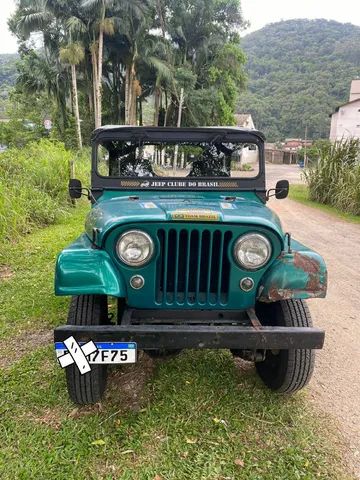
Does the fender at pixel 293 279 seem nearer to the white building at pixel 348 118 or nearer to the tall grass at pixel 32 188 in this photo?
the tall grass at pixel 32 188

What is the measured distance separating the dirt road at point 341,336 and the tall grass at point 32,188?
5011mm

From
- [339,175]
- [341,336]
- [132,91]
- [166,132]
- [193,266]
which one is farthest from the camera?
[132,91]

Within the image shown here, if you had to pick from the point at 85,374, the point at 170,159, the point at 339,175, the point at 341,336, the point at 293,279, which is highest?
the point at 170,159

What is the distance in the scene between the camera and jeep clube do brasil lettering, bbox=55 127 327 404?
8.02 ft

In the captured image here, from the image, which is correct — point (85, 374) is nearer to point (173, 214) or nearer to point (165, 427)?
point (165, 427)

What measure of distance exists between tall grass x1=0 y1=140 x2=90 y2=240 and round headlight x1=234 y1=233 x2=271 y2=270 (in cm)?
526

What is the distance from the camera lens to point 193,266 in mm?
2652

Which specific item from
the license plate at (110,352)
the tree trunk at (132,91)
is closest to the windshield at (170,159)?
the license plate at (110,352)

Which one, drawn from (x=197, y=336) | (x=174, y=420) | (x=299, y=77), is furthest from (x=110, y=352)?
(x=299, y=77)

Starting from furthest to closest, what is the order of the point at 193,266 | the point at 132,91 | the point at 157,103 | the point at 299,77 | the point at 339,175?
the point at 299,77 → the point at 157,103 → the point at 132,91 → the point at 339,175 → the point at 193,266

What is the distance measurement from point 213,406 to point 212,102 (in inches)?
1150

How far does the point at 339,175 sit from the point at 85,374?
39.5 ft

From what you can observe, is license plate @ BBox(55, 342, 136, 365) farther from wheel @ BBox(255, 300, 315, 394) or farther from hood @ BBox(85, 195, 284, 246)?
wheel @ BBox(255, 300, 315, 394)

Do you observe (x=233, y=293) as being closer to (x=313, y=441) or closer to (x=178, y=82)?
(x=313, y=441)
